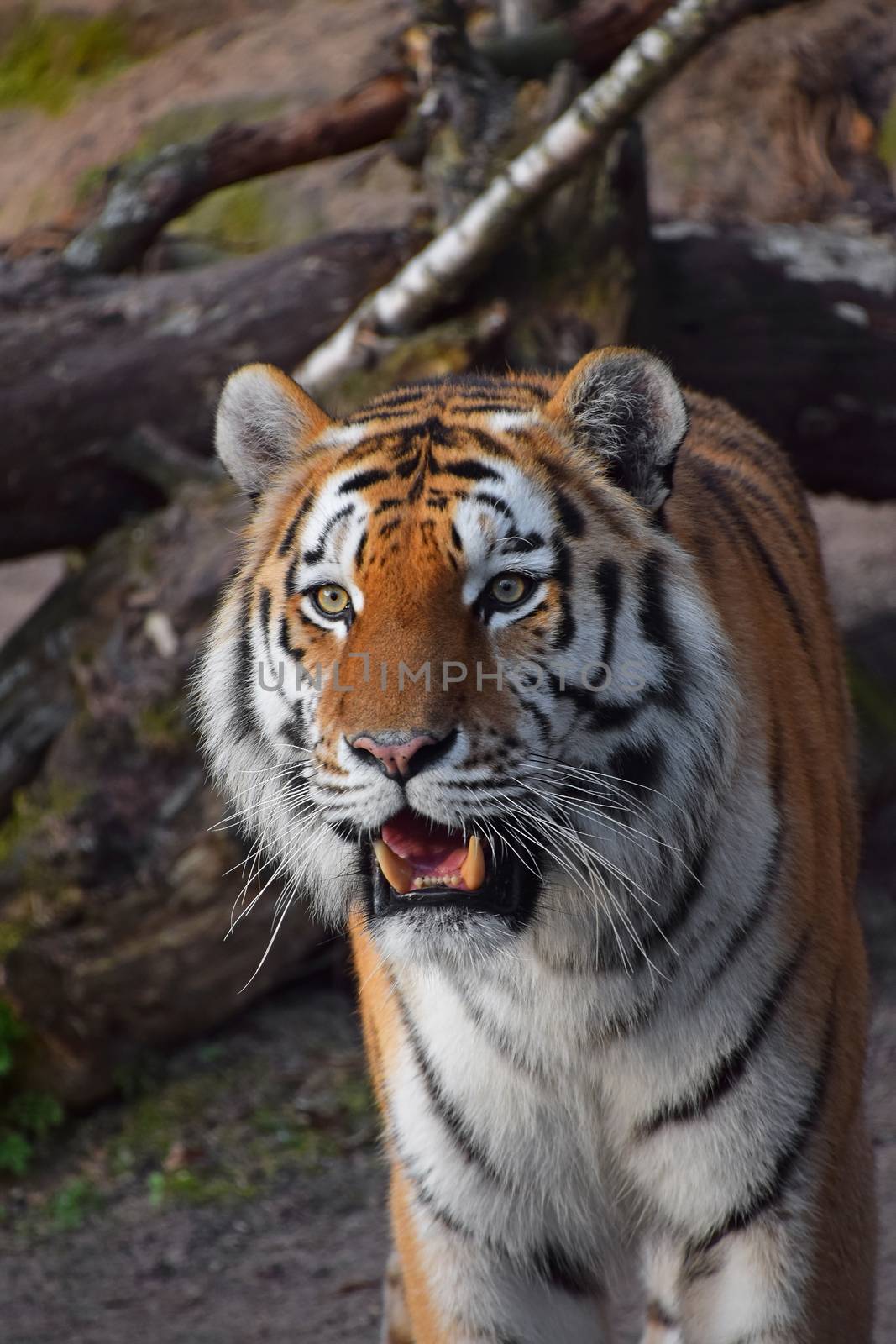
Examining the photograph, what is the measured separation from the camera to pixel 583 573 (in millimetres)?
1766

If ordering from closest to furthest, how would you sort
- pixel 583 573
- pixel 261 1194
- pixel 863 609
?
pixel 583 573
pixel 261 1194
pixel 863 609

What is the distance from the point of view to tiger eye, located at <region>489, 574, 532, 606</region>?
172 cm

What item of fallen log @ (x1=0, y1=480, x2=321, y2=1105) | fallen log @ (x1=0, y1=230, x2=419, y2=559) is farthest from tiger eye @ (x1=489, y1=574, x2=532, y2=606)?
fallen log @ (x1=0, y1=230, x2=419, y2=559)

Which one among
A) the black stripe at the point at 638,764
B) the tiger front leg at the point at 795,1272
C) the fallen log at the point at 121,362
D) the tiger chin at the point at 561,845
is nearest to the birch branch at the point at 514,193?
the fallen log at the point at 121,362

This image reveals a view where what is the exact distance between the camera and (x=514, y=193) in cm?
371

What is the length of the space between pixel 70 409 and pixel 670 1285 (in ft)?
8.81

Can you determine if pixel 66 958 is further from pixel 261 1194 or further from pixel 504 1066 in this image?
pixel 504 1066

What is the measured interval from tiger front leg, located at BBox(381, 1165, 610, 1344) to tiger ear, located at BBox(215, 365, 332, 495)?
0.95 m

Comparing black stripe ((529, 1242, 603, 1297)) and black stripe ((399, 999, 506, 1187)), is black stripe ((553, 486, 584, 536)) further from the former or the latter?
black stripe ((529, 1242, 603, 1297))

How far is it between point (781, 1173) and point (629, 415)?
0.93 m

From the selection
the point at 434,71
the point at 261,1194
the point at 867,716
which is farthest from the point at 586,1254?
the point at 434,71

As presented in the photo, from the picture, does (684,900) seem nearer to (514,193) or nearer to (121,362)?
(514,193)

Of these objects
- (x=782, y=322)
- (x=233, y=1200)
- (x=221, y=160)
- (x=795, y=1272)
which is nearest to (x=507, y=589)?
(x=795, y=1272)

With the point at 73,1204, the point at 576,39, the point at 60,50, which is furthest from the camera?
the point at 60,50
